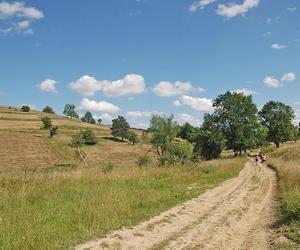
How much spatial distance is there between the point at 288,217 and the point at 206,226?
292 centimetres

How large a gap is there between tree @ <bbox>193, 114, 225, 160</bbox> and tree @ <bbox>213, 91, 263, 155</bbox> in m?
1.83

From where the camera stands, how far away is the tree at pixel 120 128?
387 ft

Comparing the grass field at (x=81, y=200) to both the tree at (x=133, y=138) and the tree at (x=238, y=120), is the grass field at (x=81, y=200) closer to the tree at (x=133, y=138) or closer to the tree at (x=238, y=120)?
the tree at (x=238, y=120)

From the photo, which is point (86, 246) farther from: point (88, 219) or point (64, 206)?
→ point (64, 206)

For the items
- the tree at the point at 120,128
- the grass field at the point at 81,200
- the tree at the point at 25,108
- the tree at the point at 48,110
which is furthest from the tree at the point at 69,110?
the grass field at the point at 81,200

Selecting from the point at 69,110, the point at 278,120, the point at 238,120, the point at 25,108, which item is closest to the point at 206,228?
the point at 238,120

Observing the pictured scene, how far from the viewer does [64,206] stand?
1427 centimetres

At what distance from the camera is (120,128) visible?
386ft

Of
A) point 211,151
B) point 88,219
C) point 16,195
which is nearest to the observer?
point 88,219

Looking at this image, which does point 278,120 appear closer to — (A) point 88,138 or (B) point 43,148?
(A) point 88,138

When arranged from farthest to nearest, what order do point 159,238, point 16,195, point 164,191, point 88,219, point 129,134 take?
1. point 129,134
2. point 164,191
3. point 16,195
4. point 88,219
5. point 159,238

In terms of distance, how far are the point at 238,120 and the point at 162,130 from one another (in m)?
12.9

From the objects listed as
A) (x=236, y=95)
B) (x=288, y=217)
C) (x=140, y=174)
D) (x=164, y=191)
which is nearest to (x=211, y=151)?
(x=236, y=95)

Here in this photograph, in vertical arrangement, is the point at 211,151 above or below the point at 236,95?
below
